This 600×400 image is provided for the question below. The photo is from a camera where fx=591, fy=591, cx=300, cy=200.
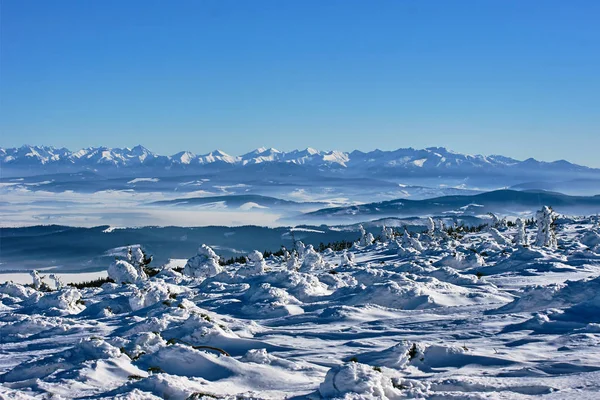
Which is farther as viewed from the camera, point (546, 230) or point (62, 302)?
point (546, 230)

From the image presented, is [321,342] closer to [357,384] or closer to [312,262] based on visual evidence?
[357,384]

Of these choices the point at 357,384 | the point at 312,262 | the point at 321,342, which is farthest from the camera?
the point at 312,262

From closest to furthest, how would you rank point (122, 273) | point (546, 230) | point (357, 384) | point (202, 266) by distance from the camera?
point (357, 384) < point (122, 273) < point (202, 266) < point (546, 230)

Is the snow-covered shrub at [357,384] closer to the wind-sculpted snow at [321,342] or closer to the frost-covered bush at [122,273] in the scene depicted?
the wind-sculpted snow at [321,342]

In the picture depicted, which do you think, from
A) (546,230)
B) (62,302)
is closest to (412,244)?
(546,230)

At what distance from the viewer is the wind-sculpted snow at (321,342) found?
28.3ft

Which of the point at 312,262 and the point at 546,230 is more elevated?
the point at 546,230

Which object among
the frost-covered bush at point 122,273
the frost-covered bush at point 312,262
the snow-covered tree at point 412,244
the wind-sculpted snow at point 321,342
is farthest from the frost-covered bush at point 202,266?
the snow-covered tree at point 412,244

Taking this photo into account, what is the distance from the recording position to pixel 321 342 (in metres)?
13.3

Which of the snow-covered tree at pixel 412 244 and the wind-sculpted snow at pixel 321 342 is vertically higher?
the wind-sculpted snow at pixel 321 342

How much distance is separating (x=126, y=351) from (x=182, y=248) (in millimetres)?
161795

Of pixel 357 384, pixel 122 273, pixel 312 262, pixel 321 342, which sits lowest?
pixel 122 273

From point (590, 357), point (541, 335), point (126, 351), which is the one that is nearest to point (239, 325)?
point (126, 351)

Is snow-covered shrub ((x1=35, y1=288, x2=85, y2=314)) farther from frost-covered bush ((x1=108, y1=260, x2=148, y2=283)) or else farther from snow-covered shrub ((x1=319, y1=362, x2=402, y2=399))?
snow-covered shrub ((x1=319, y1=362, x2=402, y2=399))
